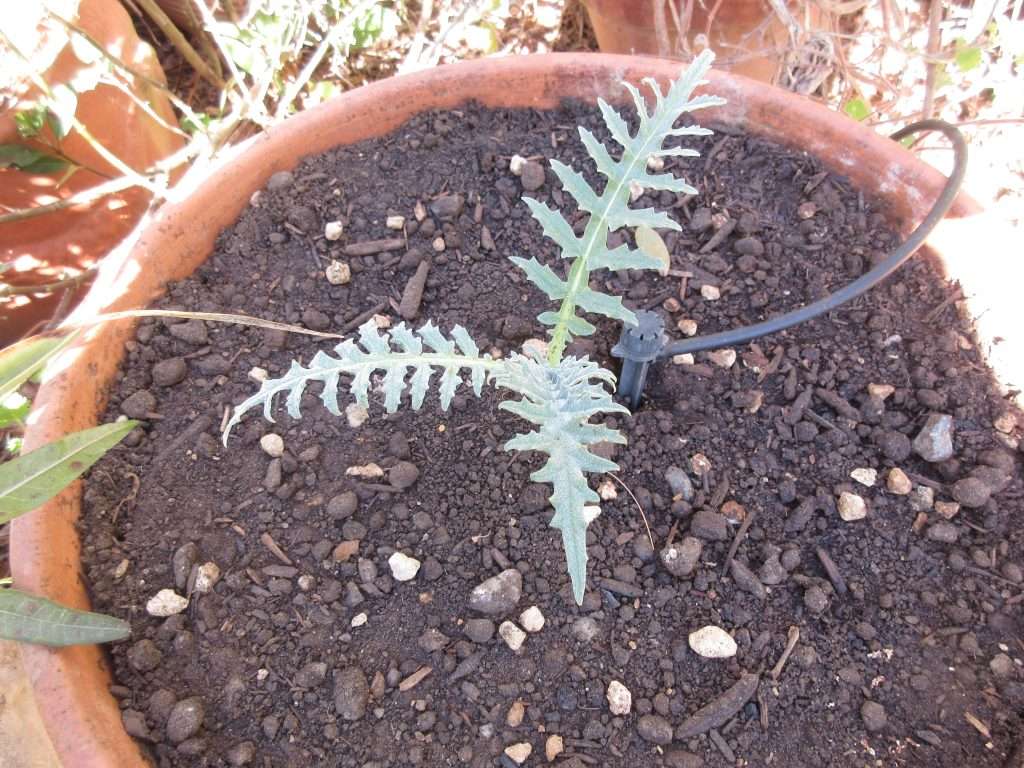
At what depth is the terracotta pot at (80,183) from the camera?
5.78 feet

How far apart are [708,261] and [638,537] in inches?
23.1

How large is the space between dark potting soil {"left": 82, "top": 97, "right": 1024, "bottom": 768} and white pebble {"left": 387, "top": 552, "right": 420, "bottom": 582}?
0.06 feet

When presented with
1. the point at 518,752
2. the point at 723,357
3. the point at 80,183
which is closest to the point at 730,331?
the point at 723,357

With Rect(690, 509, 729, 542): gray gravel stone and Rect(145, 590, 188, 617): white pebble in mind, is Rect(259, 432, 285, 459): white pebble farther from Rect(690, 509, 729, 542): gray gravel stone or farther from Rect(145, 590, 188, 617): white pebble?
Rect(690, 509, 729, 542): gray gravel stone

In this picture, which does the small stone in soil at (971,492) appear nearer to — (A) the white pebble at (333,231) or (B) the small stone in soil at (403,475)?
(B) the small stone in soil at (403,475)

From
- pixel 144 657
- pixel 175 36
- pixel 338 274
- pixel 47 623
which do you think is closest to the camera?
pixel 47 623

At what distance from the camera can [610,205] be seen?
1071 millimetres

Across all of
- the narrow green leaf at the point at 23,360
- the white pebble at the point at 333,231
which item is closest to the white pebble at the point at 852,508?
the white pebble at the point at 333,231

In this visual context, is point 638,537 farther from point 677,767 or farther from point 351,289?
point 351,289

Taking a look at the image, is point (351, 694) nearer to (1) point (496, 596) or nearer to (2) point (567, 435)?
(1) point (496, 596)

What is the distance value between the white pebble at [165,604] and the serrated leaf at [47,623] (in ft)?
0.40

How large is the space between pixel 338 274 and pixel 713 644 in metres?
0.94

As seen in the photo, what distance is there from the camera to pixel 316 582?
1205 millimetres

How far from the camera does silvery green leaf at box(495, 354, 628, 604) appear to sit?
811 mm
